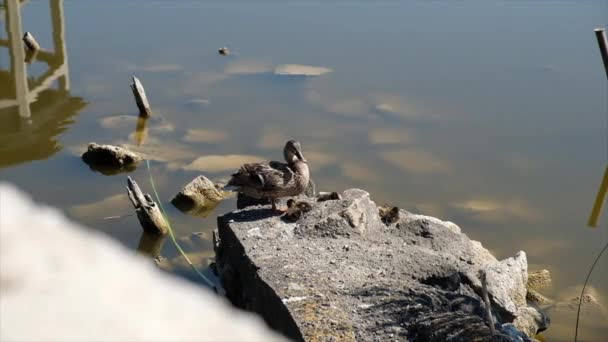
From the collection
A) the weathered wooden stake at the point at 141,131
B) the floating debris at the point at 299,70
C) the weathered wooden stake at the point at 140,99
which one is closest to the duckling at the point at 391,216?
the weathered wooden stake at the point at 141,131

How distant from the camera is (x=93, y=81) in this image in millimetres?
10625

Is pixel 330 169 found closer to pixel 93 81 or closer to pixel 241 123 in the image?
pixel 241 123

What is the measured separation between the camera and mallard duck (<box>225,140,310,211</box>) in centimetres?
585

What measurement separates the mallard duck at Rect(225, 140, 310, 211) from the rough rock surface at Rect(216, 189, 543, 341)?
0.16m

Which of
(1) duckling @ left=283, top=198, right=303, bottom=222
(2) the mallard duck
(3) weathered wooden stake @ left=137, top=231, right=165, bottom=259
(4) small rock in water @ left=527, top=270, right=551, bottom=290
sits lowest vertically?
(3) weathered wooden stake @ left=137, top=231, right=165, bottom=259

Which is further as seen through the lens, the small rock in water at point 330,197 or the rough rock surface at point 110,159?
the rough rock surface at point 110,159

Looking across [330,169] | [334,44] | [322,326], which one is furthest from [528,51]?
[322,326]

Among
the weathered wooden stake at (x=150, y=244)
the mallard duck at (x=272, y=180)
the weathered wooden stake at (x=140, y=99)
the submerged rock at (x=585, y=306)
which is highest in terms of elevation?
the mallard duck at (x=272, y=180)

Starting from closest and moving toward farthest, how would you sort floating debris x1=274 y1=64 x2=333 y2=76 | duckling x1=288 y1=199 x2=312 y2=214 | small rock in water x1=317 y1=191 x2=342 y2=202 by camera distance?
1. duckling x1=288 y1=199 x2=312 y2=214
2. small rock in water x1=317 y1=191 x2=342 y2=202
3. floating debris x1=274 y1=64 x2=333 y2=76

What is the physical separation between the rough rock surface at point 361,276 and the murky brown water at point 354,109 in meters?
1.05

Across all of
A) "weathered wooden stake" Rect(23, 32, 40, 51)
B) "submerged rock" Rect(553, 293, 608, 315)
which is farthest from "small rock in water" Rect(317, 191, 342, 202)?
"weathered wooden stake" Rect(23, 32, 40, 51)

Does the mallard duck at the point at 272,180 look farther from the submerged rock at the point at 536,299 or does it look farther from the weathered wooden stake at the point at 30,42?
the weathered wooden stake at the point at 30,42

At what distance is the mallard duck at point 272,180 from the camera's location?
585 centimetres

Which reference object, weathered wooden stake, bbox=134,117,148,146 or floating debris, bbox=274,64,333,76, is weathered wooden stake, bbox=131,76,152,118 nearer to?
weathered wooden stake, bbox=134,117,148,146
